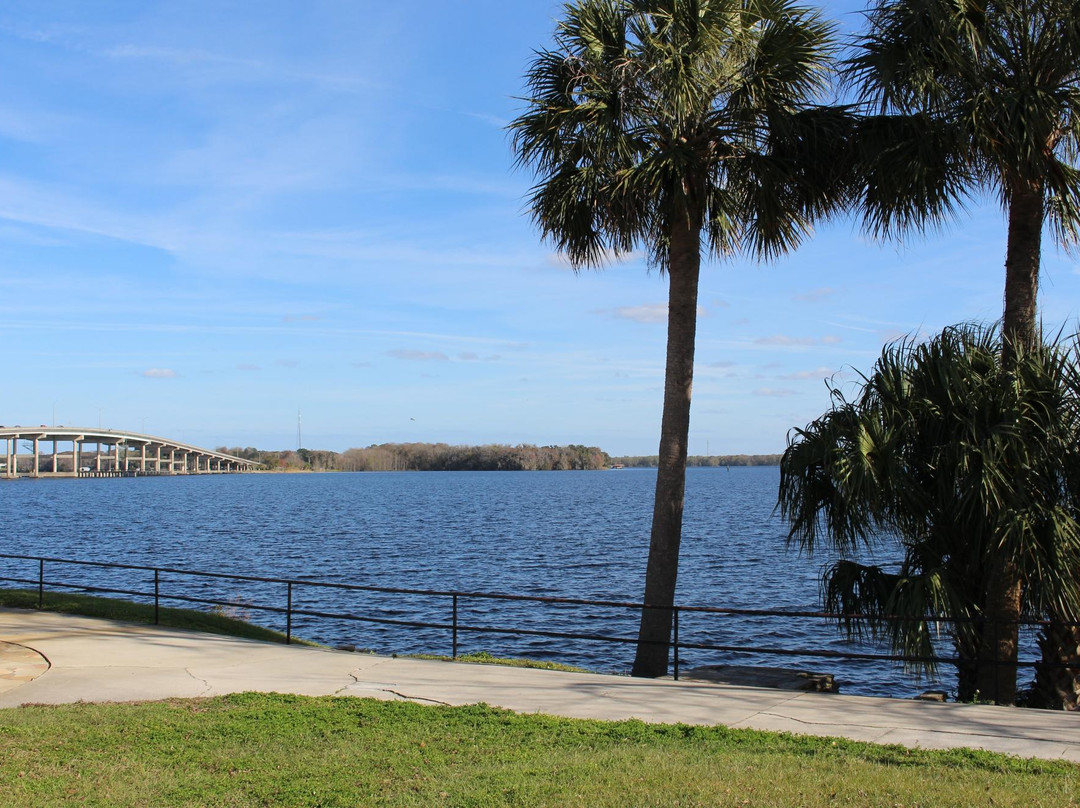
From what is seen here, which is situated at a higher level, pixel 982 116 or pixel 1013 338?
pixel 982 116

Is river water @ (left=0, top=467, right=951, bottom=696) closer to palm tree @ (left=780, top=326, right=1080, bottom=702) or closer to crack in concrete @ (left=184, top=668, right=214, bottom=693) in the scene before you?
palm tree @ (left=780, top=326, right=1080, bottom=702)

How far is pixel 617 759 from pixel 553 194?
330 inches

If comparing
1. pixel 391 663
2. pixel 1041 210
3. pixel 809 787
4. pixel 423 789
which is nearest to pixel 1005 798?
pixel 809 787

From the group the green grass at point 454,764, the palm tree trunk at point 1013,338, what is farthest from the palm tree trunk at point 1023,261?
the green grass at point 454,764

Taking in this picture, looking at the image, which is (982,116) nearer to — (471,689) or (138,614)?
(471,689)

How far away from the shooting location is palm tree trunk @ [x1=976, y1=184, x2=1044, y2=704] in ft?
33.1

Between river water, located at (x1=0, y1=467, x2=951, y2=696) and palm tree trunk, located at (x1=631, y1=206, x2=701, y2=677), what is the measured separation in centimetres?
278

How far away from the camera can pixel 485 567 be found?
33.3 metres

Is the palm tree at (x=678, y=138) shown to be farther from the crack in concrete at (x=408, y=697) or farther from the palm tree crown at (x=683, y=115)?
the crack in concrete at (x=408, y=697)

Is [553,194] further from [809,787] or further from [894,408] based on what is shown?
[809,787]

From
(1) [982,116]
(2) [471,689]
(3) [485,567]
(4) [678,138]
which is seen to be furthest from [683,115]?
(3) [485,567]

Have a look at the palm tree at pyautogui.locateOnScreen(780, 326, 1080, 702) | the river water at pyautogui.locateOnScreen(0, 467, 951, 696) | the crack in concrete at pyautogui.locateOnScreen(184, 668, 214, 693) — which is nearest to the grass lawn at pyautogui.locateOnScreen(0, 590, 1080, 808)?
the crack in concrete at pyautogui.locateOnScreen(184, 668, 214, 693)

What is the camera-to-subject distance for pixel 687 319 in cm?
1252

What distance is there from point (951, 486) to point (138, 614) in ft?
41.7
